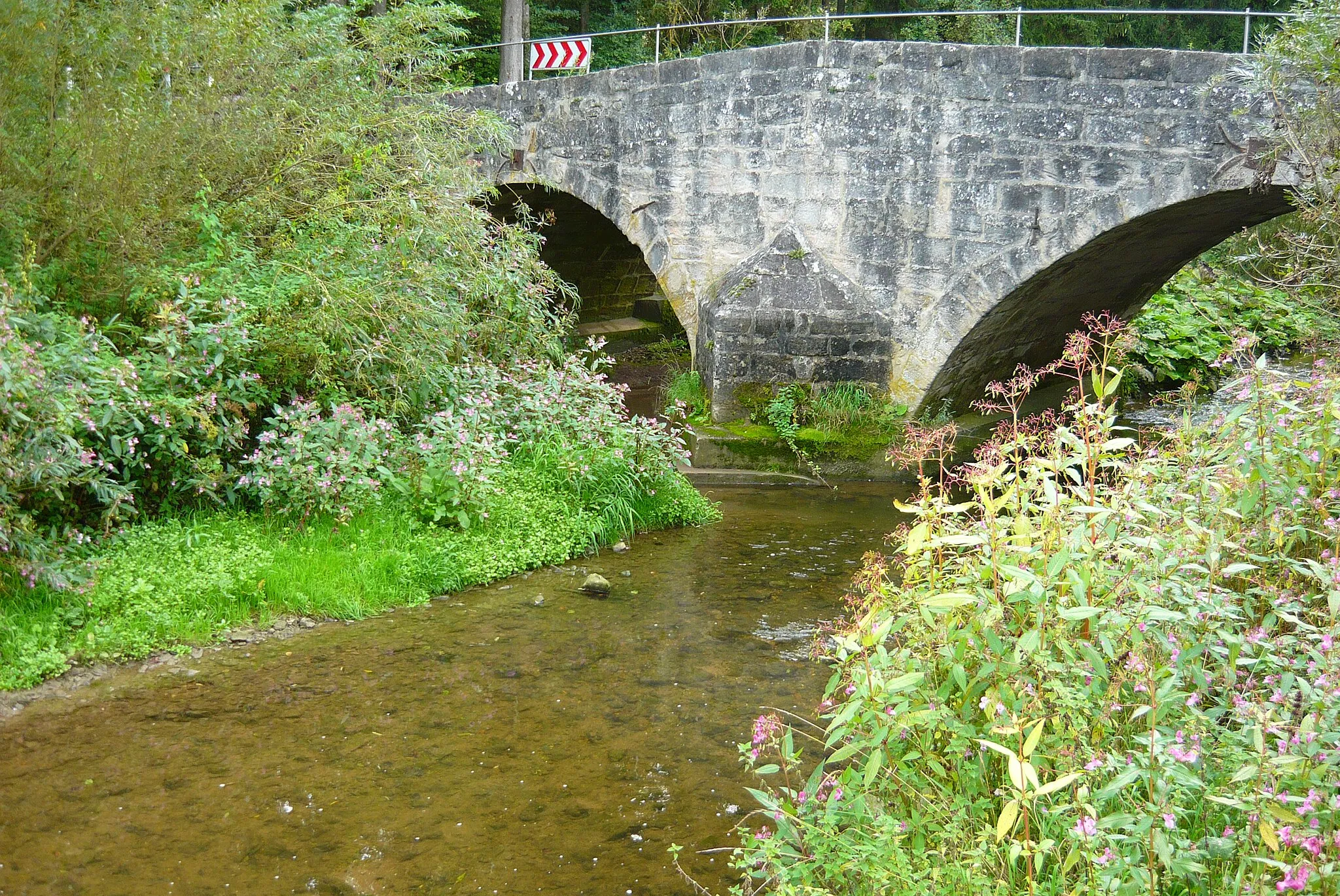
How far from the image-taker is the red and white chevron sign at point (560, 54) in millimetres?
11758

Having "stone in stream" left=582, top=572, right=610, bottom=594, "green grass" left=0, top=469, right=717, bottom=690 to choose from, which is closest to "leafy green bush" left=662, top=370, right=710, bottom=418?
"green grass" left=0, top=469, right=717, bottom=690

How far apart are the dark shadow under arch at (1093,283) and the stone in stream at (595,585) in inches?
165

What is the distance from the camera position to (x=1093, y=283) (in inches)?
389

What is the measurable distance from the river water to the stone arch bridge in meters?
3.77

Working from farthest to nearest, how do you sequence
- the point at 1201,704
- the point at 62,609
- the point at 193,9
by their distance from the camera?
the point at 193,9
the point at 62,609
the point at 1201,704

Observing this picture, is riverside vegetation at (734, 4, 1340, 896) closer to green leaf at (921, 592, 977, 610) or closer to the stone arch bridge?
green leaf at (921, 592, 977, 610)

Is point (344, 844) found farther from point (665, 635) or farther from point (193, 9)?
point (193, 9)

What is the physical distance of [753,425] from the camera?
9367mm

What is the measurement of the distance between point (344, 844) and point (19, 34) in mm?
4032

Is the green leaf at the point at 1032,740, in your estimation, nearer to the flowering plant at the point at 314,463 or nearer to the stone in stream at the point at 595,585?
the stone in stream at the point at 595,585

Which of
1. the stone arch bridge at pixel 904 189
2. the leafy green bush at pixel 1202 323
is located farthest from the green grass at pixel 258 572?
the leafy green bush at pixel 1202 323

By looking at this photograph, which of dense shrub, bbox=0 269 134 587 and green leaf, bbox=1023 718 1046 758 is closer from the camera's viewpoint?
green leaf, bbox=1023 718 1046 758

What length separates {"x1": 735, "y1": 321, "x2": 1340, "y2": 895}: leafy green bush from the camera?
7.17 feet

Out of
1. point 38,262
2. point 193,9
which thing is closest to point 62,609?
A: point 38,262
